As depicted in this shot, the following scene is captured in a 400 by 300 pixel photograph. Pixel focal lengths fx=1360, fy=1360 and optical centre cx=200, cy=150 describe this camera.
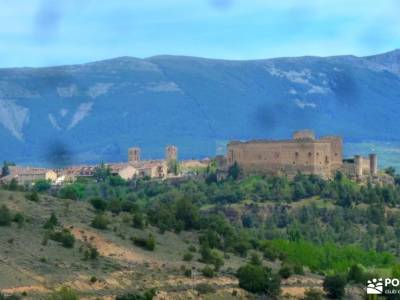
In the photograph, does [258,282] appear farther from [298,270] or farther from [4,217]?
[4,217]

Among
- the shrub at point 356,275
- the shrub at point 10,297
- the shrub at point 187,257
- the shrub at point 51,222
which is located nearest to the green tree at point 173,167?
the shrub at point 356,275

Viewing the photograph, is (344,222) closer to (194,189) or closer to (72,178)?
(194,189)

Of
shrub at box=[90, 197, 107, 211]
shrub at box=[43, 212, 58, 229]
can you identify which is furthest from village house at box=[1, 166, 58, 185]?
shrub at box=[43, 212, 58, 229]

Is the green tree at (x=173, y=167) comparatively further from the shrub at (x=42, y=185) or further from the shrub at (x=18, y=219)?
the shrub at (x=18, y=219)

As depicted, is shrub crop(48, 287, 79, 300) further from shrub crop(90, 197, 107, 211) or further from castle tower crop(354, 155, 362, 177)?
castle tower crop(354, 155, 362, 177)

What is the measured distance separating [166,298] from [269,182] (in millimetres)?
50265

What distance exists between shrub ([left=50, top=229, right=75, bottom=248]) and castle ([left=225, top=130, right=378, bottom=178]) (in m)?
46.8

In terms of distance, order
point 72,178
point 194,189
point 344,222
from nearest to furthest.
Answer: point 344,222 < point 194,189 < point 72,178

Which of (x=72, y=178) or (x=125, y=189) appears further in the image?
(x=72, y=178)

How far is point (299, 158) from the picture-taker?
9925cm

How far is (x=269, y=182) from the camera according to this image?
9681cm

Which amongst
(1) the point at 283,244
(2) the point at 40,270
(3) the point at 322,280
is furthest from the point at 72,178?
(2) the point at 40,270

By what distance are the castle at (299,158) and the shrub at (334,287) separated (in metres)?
45.2

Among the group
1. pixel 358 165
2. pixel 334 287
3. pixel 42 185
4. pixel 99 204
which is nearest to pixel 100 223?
pixel 99 204
